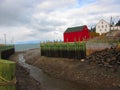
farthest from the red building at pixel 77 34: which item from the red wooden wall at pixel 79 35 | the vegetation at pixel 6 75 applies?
the vegetation at pixel 6 75

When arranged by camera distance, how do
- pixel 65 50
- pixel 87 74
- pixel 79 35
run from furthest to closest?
pixel 79 35, pixel 65 50, pixel 87 74

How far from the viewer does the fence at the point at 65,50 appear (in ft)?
121

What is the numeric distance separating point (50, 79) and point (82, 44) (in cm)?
1020

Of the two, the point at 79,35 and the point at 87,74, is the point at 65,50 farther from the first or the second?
the point at 79,35

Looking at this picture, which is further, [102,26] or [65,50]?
[102,26]

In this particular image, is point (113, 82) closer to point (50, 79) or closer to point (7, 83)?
point (50, 79)

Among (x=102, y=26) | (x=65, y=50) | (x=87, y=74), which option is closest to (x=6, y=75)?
(x=87, y=74)

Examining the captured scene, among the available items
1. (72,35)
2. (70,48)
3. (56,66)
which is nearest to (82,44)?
(70,48)

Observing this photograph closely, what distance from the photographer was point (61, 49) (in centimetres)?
4178

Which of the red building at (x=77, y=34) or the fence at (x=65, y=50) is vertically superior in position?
the red building at (x=77, y=34)

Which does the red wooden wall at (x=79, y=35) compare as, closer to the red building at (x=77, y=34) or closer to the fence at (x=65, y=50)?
the red building at (x=77, y=34)

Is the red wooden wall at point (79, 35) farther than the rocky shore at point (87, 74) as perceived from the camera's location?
Yes

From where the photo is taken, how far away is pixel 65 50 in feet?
133

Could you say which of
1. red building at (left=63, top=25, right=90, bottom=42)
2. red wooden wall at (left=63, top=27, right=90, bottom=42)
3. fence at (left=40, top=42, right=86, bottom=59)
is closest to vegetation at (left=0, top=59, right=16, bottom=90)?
fence at (left=40, top=42, right=86, bottom=59)
